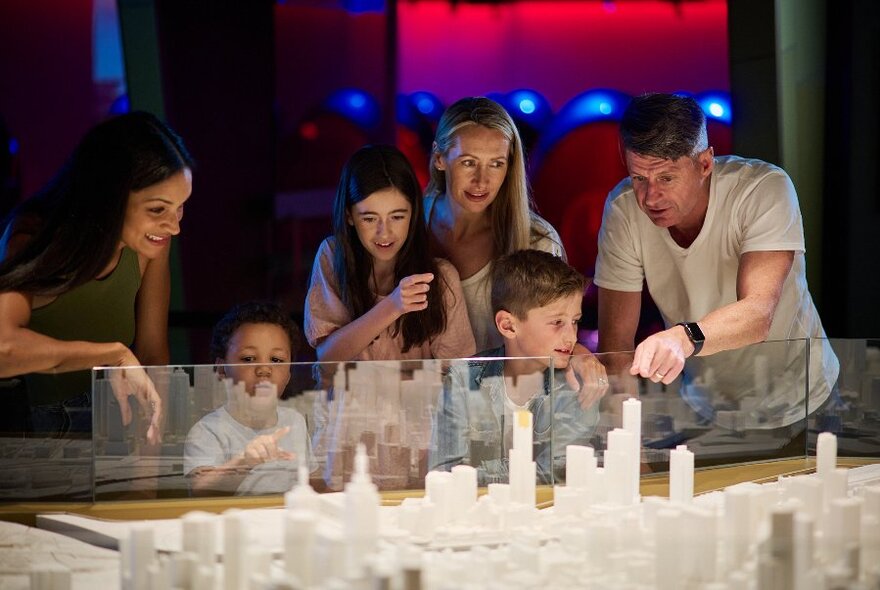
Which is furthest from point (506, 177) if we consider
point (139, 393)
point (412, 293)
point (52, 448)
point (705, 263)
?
point (52, 448)

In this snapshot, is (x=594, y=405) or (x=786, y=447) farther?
(x=786, y=447)

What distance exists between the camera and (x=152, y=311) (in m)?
3.13

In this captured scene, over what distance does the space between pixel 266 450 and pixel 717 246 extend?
1.52m

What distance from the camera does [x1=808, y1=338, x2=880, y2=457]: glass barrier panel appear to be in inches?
113

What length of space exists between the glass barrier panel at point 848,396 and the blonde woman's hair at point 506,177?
824 mm

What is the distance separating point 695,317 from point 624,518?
146cm

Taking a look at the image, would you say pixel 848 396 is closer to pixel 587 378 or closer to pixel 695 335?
pixel 695 335

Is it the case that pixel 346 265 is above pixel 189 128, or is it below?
below

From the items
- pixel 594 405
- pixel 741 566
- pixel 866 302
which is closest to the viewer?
pixel 741 566

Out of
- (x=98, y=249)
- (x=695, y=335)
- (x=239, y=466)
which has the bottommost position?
(x=239, y=466)

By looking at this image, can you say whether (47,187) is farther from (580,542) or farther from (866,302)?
(866,302)

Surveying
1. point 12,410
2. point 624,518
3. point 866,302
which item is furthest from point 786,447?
point 866,302

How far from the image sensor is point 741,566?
184cm

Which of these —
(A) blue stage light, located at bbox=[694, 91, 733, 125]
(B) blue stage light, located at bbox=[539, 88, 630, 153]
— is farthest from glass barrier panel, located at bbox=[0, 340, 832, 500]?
(B) blue stage light, located at bbox=[539, 88, 630, 153]
